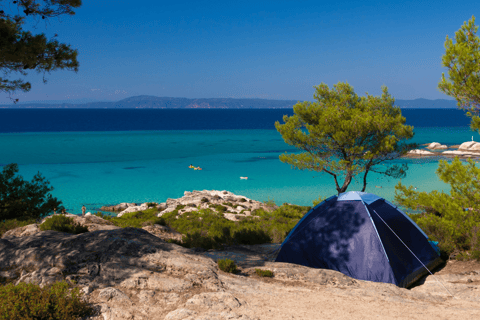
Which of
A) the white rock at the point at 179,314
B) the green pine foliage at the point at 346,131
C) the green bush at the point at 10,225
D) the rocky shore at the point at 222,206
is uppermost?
the green pine foliage at the point at 346,131

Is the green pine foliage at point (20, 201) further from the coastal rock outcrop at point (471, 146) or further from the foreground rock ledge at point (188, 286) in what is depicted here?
the coastal rock outcrop at point (471, 146)

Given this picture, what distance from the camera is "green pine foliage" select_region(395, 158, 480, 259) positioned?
9844 mm

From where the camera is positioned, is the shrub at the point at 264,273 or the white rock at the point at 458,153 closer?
the shrub at the point at 264,273

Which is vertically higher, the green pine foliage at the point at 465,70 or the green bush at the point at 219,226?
the green pine foliage at the point at 465,70

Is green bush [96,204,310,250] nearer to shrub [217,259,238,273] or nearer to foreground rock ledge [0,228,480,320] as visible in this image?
shrub [217,259,238,273]

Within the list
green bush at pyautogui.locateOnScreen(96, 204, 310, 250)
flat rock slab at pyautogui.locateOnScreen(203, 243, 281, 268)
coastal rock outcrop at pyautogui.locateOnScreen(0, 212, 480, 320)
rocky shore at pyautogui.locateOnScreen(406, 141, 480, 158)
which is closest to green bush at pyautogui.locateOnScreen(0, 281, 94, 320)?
coastal rock outcrop at pyautogui.locateOnScreen(0, 212, 480, 320)

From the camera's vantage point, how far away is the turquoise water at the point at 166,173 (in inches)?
1401

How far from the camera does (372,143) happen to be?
20.9 metres

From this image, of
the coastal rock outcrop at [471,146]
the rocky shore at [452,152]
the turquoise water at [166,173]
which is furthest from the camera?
the coastal rock outcrop at [471,146]

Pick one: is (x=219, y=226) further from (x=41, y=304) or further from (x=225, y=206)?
(x=41, y=304)

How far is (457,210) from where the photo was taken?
10398 mm

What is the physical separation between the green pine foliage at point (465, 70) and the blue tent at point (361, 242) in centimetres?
389

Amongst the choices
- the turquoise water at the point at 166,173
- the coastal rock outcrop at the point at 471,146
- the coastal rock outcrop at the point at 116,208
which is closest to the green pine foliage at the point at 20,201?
the coastal rock outcrop at the point at 116,208

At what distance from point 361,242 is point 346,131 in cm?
1160
